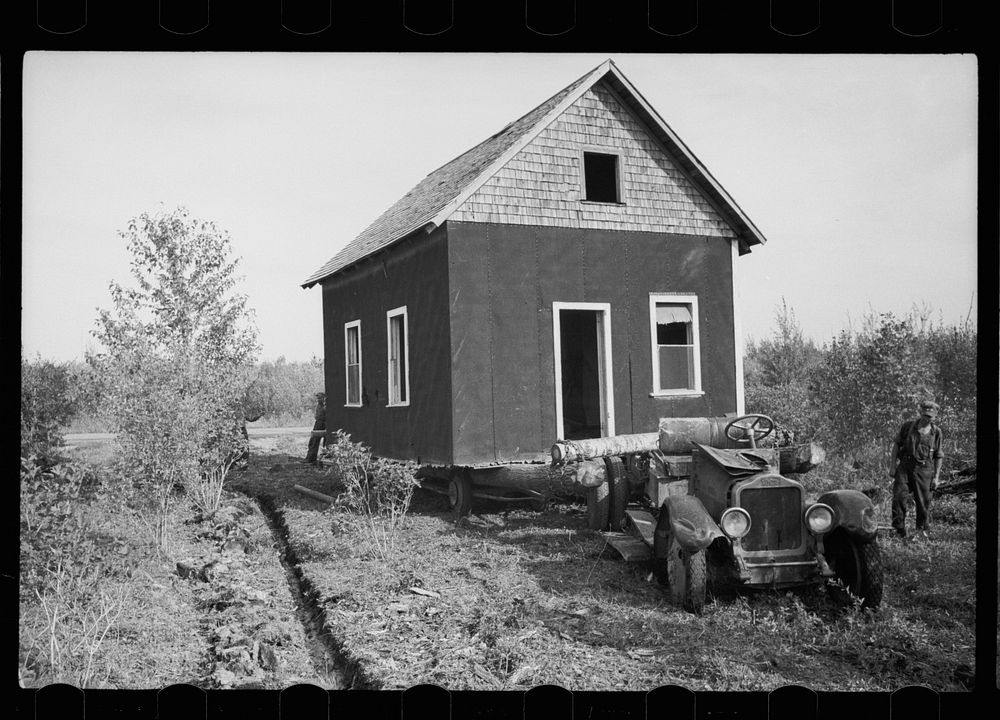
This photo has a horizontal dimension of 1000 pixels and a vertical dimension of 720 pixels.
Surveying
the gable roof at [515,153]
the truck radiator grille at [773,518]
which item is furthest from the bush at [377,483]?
the truck radiator grille at [773,518]

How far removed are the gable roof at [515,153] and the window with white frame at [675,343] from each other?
1.63m

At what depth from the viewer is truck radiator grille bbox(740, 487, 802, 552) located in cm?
596

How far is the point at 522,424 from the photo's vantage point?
10445mm

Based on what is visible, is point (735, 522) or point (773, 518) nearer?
point (735, 522)

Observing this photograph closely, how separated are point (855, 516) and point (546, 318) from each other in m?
5.69

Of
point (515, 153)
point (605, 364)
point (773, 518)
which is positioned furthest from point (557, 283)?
point (773, 518)

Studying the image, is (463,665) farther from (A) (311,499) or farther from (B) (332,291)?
(B) (332,291)

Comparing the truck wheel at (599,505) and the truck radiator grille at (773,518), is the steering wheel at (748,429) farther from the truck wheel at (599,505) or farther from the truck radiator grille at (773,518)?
the truck wheel at (599,505)

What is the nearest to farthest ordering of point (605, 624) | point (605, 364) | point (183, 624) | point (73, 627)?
1. point (73, 627)
2. point (605, 624)
3. point (183, 624)
4. point (605, 364)

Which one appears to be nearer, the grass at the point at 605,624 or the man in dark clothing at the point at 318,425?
the grass at the point at 605,624

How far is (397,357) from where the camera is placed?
1230 centimetres

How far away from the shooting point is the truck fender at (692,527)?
5.70 meters

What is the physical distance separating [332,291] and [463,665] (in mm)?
11244

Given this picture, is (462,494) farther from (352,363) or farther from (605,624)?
(352,363)
